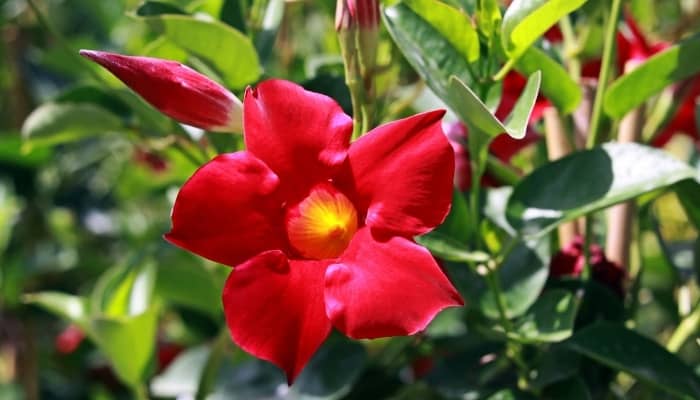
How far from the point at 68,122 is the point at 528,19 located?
1.46 ft

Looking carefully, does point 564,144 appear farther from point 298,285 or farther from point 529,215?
point 298,285

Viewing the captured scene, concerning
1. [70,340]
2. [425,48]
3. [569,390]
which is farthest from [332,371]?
[70,340]

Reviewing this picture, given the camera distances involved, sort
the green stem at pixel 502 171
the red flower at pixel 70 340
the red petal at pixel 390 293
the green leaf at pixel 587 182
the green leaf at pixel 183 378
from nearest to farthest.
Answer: the red petal at pixel 390 293 → the green leaf at pixel 587 182 → the green stem at pixel 502 171 → the green leaf at pixel 183 378 → the red flower at pixel 70 340

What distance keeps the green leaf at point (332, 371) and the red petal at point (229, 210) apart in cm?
26

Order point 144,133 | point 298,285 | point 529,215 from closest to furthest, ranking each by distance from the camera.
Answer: point 298,285 → point 529,215 → point 144,133

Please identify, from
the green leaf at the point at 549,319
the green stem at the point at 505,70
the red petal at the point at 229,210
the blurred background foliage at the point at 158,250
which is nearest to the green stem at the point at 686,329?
the blurred background foliage at the point at 158,250

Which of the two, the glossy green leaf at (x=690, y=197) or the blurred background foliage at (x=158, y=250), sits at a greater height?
the glossy green leaf at (x=690, y=197)

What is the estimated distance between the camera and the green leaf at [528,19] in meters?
0.59

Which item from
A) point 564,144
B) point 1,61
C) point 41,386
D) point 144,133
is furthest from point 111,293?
point 1,61

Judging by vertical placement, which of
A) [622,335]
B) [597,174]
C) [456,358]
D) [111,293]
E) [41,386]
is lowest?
[41,386]

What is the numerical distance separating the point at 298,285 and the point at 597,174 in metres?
0.22

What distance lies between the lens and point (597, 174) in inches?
25.6

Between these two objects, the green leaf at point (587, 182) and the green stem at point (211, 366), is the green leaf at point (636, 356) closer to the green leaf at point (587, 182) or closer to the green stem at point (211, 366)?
the green leaf at point (587, 182)

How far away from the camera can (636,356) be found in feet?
2.24
